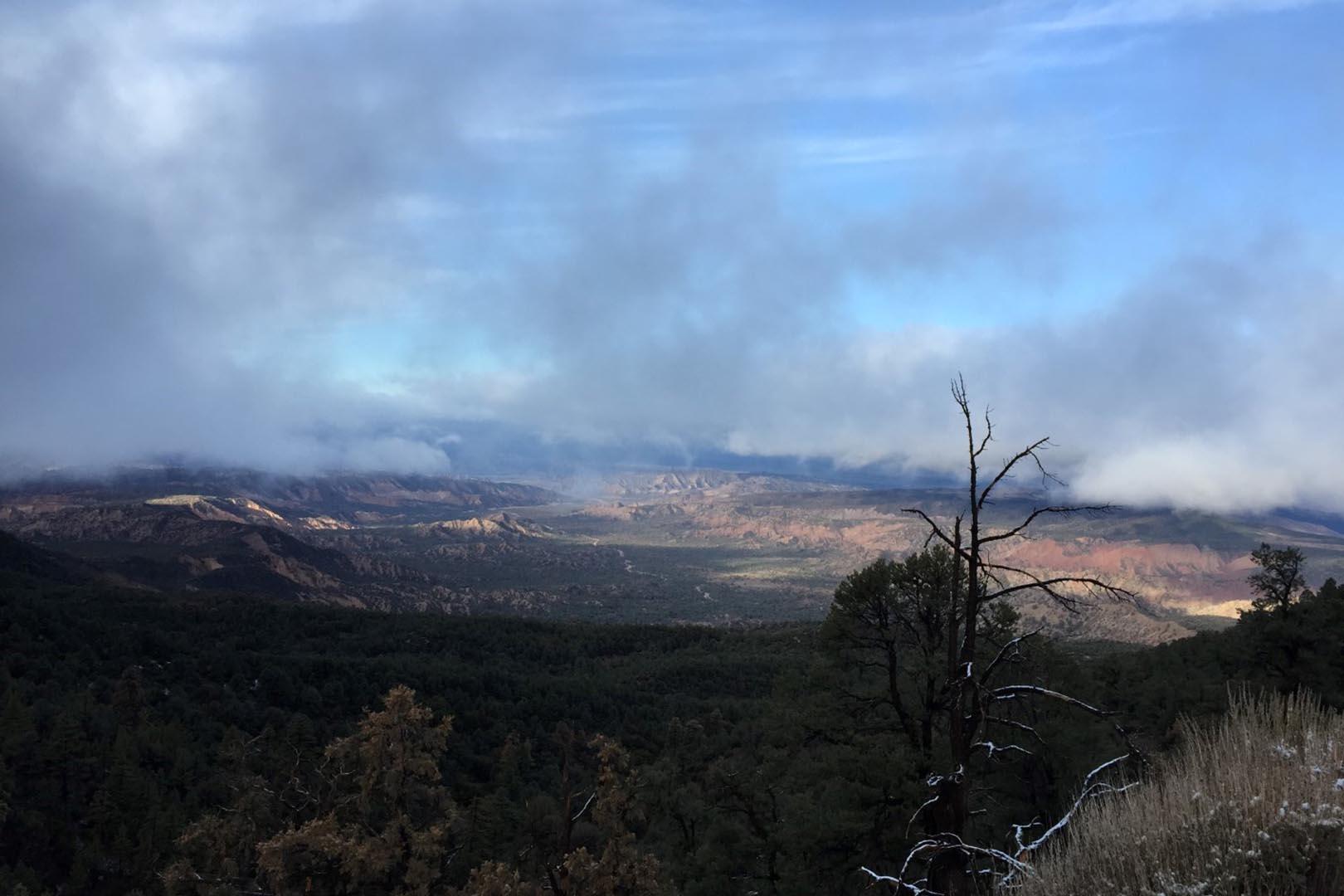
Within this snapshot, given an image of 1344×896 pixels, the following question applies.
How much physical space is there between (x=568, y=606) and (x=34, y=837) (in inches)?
5742

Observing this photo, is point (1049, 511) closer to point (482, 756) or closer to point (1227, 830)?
point (1227, 830)

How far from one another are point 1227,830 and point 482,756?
162 feet

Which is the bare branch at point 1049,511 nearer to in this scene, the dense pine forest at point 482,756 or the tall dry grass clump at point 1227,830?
the tall dry grass clump at point 1227,830

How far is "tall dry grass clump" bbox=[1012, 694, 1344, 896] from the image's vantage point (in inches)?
207

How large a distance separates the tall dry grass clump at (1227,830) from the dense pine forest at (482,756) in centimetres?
275

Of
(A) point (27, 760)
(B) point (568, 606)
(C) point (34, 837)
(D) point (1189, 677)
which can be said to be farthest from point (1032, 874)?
(B) point (568, 606)

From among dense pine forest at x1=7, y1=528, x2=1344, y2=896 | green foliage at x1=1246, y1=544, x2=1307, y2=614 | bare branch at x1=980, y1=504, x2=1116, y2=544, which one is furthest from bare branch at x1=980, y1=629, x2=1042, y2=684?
green foliage at x1=1246, y1=544, x2=1307, y2=614

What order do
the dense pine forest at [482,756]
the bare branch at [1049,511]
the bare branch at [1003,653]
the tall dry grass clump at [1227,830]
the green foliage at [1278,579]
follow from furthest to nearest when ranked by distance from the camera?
the green foliage at [1278,579] → the dense pine forest at [482,756] → the bare branch at [1003,653] → the bare branch at [1049,511] → the tall dry grass clump at [1227,830]

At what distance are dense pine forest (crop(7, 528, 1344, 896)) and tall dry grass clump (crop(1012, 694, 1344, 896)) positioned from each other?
2.75 metres

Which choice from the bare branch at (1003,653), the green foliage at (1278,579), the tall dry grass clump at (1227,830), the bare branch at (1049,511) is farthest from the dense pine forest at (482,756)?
the bare branch at (1049,511)

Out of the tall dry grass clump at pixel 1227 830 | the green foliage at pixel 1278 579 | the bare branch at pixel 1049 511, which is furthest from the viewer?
the green foliage at pixel 1278 579

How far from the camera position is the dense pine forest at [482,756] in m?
13.1

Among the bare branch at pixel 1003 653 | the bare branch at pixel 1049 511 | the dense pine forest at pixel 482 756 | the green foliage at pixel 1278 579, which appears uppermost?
the bare branch at pixel 1049 511

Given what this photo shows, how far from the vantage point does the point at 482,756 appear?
48.7 m
